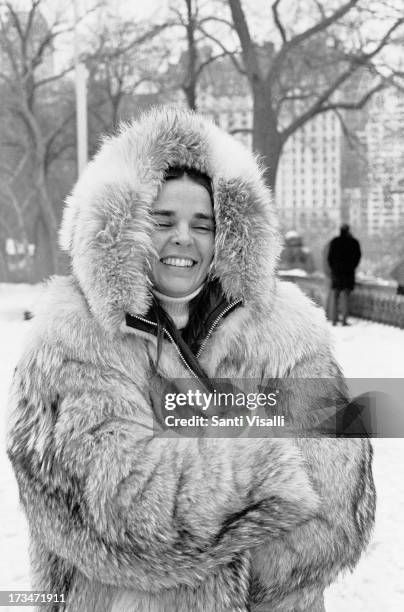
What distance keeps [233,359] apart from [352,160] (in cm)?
1909

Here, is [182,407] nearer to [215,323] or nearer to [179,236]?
[215,323]

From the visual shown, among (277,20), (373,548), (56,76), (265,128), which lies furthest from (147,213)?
(56,76)

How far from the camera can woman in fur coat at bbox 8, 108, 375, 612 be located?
1.20m

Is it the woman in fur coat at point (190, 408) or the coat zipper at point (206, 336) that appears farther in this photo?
the coat zipper at point (206, 336)

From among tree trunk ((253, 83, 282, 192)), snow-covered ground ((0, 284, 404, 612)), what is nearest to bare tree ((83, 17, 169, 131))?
tree trunk ((253, 83, 282, 192))

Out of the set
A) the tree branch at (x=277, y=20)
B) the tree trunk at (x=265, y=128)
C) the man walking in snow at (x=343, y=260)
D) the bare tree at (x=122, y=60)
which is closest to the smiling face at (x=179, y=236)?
the man walking in snow at (x=343, y=260)

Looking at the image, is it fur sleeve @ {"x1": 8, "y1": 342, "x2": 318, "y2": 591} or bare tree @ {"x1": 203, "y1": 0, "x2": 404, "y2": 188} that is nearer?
fur sleeve @ {"x1": 8, "y1": 342, "x2": 318, "y2": 591}

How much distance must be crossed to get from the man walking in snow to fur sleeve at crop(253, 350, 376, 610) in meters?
10.4

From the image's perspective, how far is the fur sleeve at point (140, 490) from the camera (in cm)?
119

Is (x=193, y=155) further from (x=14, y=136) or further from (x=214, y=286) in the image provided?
(x=14, y=136)

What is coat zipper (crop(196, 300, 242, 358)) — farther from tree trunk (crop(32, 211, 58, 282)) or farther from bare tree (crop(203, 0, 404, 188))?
tree trunk (crop(32, 211, 58, 282))

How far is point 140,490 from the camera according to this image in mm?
1195

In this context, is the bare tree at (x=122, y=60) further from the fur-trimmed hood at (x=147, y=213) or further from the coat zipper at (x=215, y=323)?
the coat zipper at (x=215, y=323)

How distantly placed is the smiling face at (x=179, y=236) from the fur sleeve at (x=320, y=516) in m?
0.29
